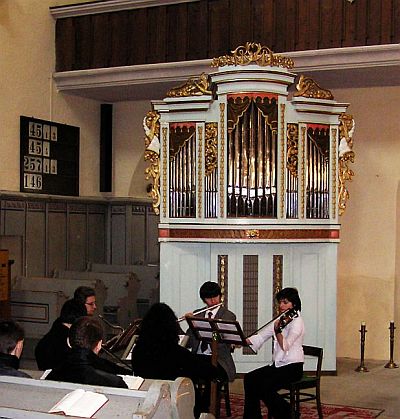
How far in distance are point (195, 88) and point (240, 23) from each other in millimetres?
2200

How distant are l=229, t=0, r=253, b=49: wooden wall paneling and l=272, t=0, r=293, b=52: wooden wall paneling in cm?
40

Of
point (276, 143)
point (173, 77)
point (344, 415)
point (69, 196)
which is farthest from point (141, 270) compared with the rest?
point (344, 415)

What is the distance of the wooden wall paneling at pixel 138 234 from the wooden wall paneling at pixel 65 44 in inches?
111

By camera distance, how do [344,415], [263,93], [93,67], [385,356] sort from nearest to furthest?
1. [344,415]
2. [263,93]
3. [385,356]
4. [93,67]

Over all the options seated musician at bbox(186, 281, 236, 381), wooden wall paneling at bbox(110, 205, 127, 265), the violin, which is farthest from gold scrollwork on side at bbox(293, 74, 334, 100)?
wooden wall paneling at bbox(110, 205, 127, 265)

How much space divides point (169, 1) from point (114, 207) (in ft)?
13.1

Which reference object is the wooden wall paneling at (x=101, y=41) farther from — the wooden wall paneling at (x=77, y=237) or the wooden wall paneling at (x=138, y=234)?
the wooden wall paneling at (x=138, y=234)

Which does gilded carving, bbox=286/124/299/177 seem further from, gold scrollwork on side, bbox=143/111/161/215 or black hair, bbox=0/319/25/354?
black hair, bbox=0/319/25/354

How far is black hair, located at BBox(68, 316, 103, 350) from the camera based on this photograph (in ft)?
16.9

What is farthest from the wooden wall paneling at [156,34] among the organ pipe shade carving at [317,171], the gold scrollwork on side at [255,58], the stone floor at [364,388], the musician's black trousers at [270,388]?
the musician's black trousers at [270,388]

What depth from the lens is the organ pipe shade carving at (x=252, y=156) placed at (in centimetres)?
927

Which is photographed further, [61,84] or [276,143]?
[61,84]

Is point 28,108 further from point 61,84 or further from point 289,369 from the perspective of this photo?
point 289,369

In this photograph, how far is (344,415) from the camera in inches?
308
